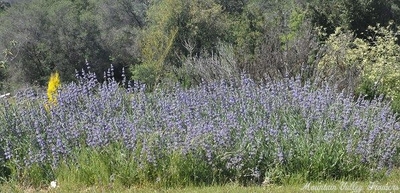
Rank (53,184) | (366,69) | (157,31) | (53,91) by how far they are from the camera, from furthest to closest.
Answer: (157,31)
(366,69)
(53,91)
(53,184)

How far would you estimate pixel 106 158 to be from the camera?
5.35 metres

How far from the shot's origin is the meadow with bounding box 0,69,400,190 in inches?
208

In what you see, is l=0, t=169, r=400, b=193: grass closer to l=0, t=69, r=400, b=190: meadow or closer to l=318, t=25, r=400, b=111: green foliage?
l=0, t=69, r=400, b=190: meadow

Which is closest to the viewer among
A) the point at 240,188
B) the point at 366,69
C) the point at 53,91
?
the point at 240,188

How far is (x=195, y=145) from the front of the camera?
5.30 m

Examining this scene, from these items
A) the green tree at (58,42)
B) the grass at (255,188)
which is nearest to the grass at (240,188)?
the grass at (255,188)

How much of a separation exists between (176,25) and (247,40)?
28.3ft

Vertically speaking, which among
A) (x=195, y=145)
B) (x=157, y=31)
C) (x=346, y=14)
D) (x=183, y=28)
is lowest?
(x=157, y=31)

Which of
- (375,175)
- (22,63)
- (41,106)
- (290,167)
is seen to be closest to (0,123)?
(41,106)

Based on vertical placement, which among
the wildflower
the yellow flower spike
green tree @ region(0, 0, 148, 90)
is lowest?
green tree @ region(0, 0, 148, 90)

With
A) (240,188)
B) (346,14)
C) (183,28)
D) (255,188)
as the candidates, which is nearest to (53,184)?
(240,188)

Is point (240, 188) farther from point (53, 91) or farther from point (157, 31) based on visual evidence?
point (157, 31)

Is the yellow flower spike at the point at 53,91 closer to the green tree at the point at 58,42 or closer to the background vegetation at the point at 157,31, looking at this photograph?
the background vegetation at the point at 157,31

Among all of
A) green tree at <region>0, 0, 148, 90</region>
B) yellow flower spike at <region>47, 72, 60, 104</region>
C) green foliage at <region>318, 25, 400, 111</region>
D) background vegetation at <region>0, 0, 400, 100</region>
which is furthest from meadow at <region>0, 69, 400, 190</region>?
green tree at <region>0, 0, 148, 90</region>
